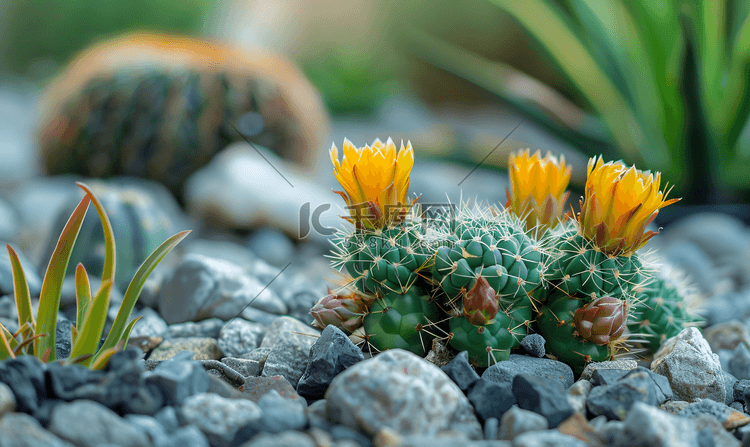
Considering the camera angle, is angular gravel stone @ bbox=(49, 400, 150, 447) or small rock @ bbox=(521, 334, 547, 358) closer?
angular gravel stone @ bbox=(49, 400, 150, 447)

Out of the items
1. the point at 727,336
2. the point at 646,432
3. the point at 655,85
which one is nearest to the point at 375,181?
the point at 646,432

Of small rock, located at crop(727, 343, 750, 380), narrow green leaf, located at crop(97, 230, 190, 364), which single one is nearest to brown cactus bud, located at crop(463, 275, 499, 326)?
narrow green leaf, located at crop(97, 230, 190, 364)

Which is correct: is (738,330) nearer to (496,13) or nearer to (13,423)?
(13,423)

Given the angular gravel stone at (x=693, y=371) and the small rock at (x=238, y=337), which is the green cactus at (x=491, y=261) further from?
the small rock at (x=238, y=337)

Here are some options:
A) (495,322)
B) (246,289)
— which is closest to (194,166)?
(246,289)

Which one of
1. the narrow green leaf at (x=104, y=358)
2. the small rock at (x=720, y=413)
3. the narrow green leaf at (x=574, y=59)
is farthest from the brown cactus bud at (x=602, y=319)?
the narrow green leaf at (x=574, y=59)

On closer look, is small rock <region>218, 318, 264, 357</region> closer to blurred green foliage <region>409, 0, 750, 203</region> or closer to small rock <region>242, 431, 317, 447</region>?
small rock <region>242, 431, 317, 447</region>
